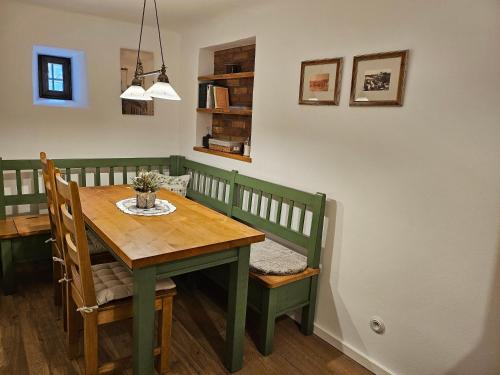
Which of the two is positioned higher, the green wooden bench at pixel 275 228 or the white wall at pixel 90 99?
the white wall at pixel 90 99

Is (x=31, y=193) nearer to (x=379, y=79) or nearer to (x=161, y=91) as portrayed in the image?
(x=161, y=91)

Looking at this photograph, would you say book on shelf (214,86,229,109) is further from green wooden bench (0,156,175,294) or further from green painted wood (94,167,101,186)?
green painted wood (94,167,101,186)

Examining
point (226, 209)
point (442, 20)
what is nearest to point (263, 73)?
point (226, 209)

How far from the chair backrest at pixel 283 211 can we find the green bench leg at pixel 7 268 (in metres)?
1.65

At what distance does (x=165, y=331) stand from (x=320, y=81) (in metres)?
1.69

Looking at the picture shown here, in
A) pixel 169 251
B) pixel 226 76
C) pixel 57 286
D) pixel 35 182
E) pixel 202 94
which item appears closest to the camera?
pixel 169 251

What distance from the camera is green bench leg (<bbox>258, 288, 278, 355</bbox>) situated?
2.16 meters

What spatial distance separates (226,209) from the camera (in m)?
3.04

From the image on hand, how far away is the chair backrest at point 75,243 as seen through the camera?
1572mm

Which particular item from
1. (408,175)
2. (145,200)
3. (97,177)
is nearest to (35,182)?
(97,177)

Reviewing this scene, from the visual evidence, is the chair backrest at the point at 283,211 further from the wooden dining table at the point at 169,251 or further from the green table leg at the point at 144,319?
the green table leg at the point at 144,319

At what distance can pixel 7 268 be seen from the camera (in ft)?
8.89

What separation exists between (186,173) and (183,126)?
19.7 inches

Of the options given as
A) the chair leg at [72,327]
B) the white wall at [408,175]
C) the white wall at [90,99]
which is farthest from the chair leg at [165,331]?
the white wall at [90,99]
